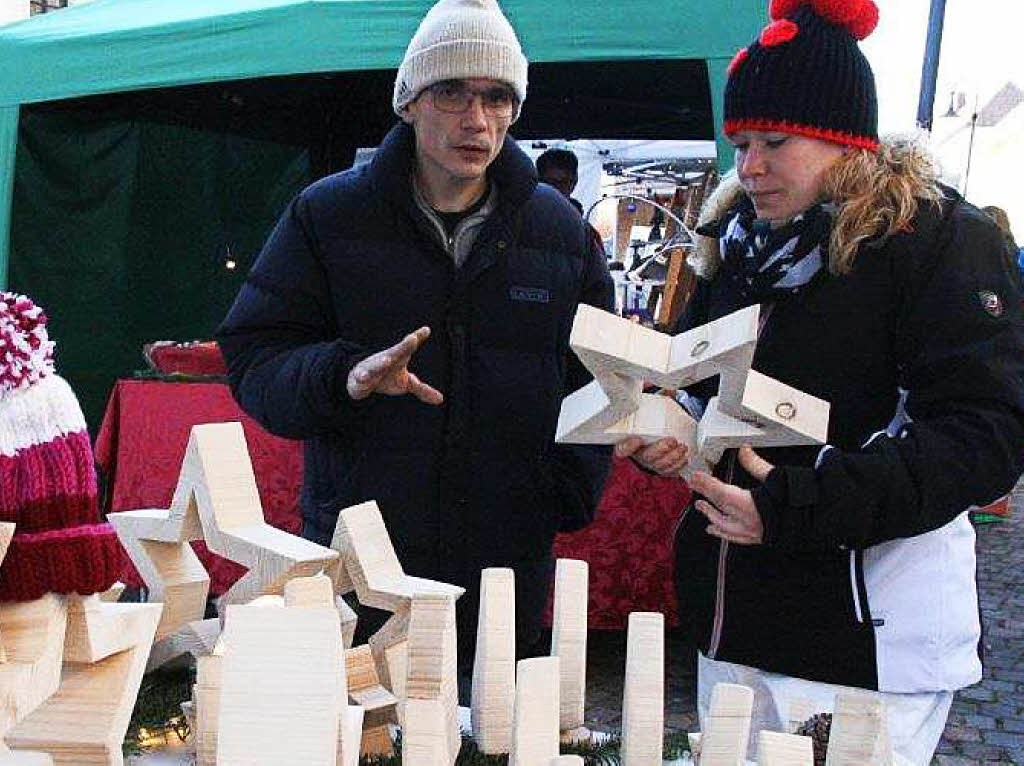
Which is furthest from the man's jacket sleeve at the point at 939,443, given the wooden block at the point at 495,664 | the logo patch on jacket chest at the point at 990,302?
the wooden block at the point at 495,664

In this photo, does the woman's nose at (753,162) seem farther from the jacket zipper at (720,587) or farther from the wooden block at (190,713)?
the wooden block at (190,713)

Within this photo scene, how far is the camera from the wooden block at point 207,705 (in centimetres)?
91

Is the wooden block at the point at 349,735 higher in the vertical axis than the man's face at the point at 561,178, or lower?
lower

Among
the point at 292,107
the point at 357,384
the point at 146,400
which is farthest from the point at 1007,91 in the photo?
the point at 357,384

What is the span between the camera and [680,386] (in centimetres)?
96

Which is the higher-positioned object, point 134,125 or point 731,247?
point 134,125

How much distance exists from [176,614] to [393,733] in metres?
0.28

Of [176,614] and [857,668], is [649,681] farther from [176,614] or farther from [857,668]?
[176,614]

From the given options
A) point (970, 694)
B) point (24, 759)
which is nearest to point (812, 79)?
point (24, 759)

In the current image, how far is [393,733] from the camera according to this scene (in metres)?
1.06

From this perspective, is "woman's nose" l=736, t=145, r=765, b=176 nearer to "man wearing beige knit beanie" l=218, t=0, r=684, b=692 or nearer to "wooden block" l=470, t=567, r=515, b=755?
"man wearing beige knit beanie" l=218, t=0, r=684, b=692

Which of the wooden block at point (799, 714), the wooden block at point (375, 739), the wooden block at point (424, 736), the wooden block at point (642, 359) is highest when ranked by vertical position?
the wooden block at point (642, 359)

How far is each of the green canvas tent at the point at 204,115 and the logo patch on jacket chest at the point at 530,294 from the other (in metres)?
1.68

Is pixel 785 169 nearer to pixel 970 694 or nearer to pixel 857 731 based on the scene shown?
pixel 857 731
